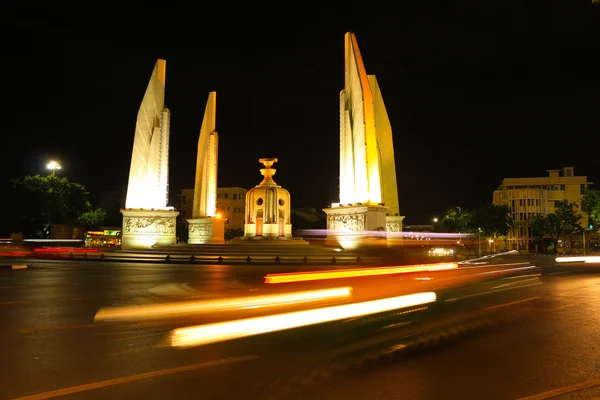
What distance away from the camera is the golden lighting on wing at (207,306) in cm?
857

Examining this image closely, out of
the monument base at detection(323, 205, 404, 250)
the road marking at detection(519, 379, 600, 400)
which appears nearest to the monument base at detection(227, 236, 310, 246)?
the monument base at detection(323, 205, 404, 250)

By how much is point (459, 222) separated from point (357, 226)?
3152 centimetres

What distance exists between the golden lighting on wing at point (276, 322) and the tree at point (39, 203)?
1753 inches

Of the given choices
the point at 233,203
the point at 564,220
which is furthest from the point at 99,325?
the point at 233,203

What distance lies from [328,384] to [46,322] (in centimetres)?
554

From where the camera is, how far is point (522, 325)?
26.1 feet

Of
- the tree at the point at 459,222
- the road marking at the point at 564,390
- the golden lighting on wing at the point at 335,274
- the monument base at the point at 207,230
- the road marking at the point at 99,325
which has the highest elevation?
the tree at the point at 459,222

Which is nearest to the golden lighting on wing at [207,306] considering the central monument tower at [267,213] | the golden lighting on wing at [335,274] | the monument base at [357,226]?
the golden lighting on wing at [335,274]

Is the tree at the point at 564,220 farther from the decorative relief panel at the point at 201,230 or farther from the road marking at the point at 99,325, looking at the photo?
the road marking at the point at 99,325

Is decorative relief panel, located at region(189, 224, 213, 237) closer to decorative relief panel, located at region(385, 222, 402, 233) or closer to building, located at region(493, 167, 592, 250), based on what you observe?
decorative relief panel, located at region(385, 222, 402, 233)

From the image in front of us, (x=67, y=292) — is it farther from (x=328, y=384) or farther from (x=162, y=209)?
(x=162, y=209)

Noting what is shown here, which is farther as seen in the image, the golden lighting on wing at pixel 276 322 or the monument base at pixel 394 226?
the monument base at pixel 394 226

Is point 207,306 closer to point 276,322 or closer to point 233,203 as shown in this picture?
point 276,322

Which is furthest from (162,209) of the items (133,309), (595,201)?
(595,201)
